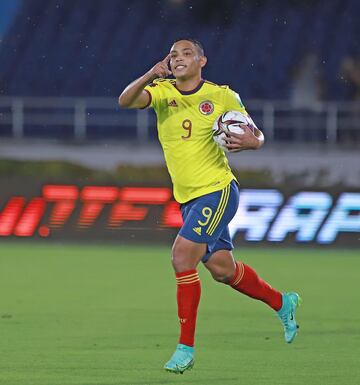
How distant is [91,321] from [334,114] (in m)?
13.8

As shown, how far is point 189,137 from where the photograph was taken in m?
7.56

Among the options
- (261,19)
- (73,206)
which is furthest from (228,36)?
(73,206)

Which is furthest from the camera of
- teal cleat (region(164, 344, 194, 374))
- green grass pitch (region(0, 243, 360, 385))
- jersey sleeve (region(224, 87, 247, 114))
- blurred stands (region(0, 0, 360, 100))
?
blurred stands (region(0, 0, 360, 100))

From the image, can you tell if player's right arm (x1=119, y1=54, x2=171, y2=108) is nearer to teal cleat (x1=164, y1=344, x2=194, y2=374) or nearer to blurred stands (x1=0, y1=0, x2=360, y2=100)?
teal cleat (x1=164, y1=344, x2=194, y2=374)

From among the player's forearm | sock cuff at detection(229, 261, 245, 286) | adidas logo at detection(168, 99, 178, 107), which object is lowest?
sock cuff at detection(229, 261, 245, 286)

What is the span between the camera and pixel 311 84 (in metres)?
25.0

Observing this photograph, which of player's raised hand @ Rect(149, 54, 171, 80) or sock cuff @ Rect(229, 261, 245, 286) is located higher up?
player's raised hand @ Rect(149, 54, 171, 80)

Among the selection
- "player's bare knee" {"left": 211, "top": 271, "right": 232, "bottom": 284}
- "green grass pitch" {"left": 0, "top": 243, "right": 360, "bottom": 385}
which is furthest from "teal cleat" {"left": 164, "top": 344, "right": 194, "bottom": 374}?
"player's bare knee" {"left": 211, "top": 271, "right": 232, "bottom": 284}

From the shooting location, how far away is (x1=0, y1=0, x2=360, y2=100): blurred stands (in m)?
25.6

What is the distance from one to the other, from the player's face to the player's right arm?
0.07 meters

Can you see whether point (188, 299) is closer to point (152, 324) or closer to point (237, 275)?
point (237, 275)

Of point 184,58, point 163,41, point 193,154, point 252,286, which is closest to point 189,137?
point 193,154

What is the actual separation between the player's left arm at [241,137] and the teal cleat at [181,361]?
1188mm

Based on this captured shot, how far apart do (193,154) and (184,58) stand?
0.57 metres
